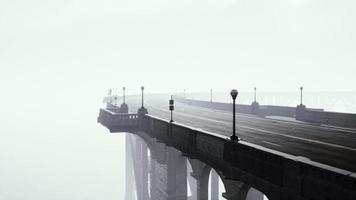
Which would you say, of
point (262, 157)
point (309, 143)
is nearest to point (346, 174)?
point (262, 157)

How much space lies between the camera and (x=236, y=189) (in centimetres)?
1716

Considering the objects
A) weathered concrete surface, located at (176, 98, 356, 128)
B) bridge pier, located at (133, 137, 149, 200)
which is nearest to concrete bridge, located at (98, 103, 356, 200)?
weathered concrete surface, located at (176, 98, 356, 128)

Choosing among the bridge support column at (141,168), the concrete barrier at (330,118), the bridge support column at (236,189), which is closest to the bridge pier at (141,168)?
the bridge support column at (141,168)

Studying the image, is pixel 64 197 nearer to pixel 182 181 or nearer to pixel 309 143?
pixel 182 181

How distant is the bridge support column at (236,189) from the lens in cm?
1700

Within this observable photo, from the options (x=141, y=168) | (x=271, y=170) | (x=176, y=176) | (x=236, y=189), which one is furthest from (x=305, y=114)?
(x=141, y=168)

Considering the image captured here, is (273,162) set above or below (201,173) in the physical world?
above

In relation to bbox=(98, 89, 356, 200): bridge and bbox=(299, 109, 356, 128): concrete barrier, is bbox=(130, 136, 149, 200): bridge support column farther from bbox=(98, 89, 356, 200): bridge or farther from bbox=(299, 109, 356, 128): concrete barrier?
bbox=(98, 89, 356, 200): bridge

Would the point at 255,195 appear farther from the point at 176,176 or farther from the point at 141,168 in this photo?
the point at 141,168

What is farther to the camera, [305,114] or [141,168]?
[141,168]

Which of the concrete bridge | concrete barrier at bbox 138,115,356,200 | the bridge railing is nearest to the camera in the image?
concrete barrier at bbox 138,115,356,200

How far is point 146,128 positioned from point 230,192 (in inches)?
668

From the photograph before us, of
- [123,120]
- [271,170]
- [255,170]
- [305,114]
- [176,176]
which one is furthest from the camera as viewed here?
[305,114]

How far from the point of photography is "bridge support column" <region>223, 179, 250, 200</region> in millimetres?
17000
